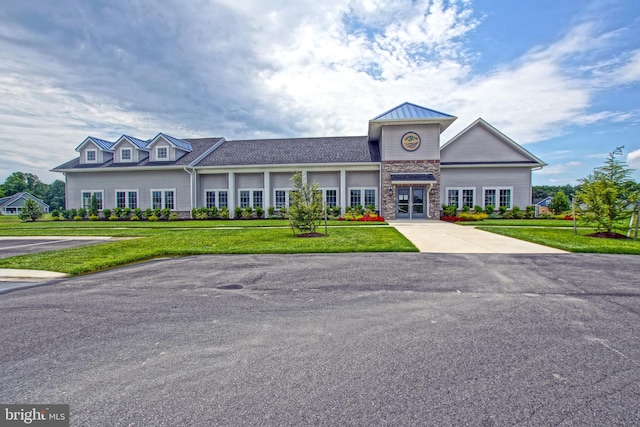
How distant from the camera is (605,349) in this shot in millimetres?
3227

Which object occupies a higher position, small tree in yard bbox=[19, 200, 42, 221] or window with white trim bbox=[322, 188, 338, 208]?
window with white trim bbox=[322, 188, 338, 208]

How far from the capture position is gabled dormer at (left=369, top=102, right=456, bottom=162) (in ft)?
69.6

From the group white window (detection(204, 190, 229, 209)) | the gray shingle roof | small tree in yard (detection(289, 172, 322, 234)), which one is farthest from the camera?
white window (detection(204, 190, 229, 209))

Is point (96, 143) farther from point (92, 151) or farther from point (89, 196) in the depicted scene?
point (89, 196)

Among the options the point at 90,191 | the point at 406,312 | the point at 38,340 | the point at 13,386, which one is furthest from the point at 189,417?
the point at 90,191

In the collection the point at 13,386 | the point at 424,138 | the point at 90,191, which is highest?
the point at 424,138

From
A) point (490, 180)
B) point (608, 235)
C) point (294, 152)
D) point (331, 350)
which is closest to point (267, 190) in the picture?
point (294, 152)

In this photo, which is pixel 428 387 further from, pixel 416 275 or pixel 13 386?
pixel 416 275

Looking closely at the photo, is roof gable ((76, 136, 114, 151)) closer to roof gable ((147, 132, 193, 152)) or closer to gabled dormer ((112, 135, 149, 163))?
gabled dormer ((112, 135, 149, 163))

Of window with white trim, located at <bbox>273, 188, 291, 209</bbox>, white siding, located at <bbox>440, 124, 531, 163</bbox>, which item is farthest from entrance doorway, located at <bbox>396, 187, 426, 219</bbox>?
window with white trim, located at <bbox>273, 188, 291, 209</bbox>

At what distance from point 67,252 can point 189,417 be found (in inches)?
385

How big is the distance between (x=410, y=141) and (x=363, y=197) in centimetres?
528

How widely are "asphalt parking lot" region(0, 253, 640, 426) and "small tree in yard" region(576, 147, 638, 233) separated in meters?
7.45

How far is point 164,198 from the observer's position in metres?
25.2
